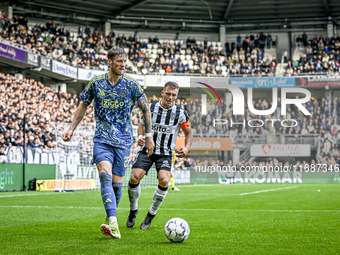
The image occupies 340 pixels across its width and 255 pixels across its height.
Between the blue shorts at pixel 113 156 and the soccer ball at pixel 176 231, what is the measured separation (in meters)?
1.16

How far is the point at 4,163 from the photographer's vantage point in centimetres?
2038

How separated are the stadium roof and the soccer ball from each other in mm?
40420

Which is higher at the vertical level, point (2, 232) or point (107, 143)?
point (107, 143)

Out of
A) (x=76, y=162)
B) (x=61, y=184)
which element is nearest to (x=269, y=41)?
(x=76, y=162)

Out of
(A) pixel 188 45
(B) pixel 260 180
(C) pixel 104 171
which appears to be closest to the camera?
(C) pixel 104 171

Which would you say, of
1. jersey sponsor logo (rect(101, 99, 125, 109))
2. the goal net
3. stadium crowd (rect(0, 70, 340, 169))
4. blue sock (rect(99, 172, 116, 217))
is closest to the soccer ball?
blue sock (rect(99, 172, 116, 217))

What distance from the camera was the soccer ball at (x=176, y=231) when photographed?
5910mm

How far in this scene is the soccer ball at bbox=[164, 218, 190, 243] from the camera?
5910mm

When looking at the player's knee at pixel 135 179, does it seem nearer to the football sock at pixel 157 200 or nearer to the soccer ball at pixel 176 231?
the football sock at pixel 157 200

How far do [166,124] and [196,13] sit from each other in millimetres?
43674

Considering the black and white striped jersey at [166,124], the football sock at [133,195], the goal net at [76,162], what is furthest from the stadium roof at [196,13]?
the football sock at [133,195]

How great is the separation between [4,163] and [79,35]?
83.2ft

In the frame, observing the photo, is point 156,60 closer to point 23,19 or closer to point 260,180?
point 23,19

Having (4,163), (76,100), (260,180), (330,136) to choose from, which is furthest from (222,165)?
(4,163)
